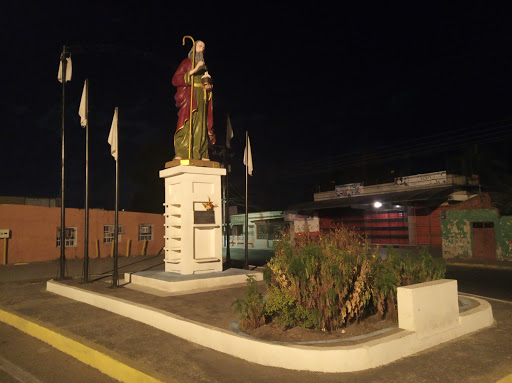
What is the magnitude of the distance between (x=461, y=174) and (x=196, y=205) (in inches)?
798

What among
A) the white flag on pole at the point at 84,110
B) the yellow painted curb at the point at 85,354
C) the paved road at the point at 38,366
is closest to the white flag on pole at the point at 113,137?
the white flag on pole at the point at 84,110

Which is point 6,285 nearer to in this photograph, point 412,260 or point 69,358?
point 69,358

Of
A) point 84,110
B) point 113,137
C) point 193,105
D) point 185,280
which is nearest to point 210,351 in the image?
point 185,280

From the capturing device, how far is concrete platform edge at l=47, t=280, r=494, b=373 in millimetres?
4867

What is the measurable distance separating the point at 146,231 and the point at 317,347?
24350mm

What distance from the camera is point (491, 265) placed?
17703 mm

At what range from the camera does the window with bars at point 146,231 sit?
2750cm

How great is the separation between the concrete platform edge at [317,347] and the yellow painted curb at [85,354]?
50.5 inches

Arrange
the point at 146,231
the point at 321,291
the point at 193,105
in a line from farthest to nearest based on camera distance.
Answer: the point at 146,231 → the point at 193,105 → the point at 321,291

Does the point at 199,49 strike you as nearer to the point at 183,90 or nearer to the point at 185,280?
the point at 183,90

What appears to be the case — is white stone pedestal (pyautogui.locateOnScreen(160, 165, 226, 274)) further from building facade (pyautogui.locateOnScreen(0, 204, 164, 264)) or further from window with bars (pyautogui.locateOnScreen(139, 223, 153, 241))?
window with bars (pyautogui.locateOnScreen(139, 223, 153, 241))

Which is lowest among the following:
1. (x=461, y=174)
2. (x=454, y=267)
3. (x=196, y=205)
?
(x=454, y=267)

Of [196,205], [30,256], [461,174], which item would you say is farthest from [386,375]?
[461,174]

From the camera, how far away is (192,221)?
1089 centimetres
